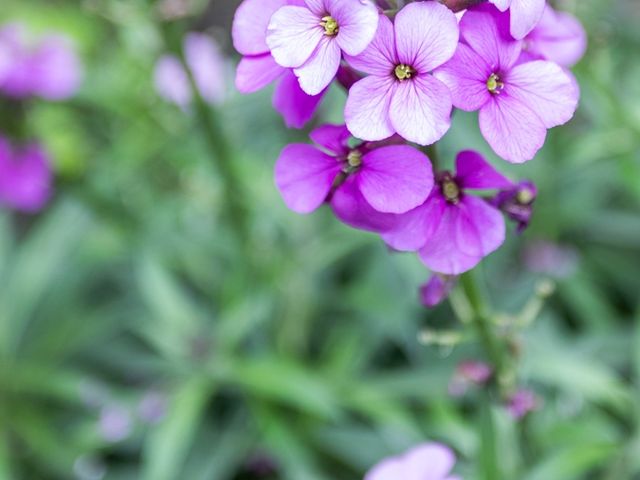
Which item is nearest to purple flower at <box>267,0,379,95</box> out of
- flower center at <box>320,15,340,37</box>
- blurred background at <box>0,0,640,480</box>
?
flower center at <box>320,15,340,37</box>

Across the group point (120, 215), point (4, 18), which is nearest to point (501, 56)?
point (120, 215)

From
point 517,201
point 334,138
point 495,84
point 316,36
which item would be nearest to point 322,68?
point 316,36

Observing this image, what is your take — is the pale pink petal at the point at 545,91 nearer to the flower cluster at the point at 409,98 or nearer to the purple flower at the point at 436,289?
the flower cluster at the point at 409,98

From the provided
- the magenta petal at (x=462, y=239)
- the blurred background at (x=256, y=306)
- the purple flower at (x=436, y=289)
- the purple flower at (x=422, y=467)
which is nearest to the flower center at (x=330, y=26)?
the magenta petal at (x=462, y=239)

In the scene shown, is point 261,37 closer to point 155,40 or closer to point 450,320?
point 450,320

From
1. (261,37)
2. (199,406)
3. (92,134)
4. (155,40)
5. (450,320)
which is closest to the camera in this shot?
(261,37)

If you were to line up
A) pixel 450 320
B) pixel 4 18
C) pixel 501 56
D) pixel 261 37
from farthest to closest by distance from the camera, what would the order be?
pixel 4 18 < pixel 450 320 < pixel 261 37 < pixel 501 56
